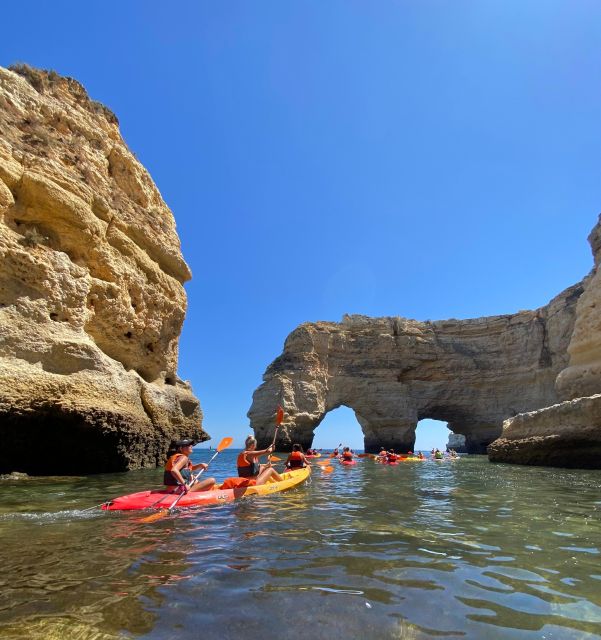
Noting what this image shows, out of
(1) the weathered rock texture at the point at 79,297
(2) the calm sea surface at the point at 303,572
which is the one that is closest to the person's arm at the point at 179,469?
(2) the calm sea surface at the point at 303,572

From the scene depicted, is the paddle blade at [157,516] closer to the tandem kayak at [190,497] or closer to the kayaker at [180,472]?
the tandem kayak at [190,497]

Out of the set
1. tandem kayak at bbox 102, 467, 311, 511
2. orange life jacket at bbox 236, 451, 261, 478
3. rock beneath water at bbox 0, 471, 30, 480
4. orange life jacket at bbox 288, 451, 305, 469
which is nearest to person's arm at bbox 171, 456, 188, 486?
tandem kayak at bbox 102, 467, 311, 511

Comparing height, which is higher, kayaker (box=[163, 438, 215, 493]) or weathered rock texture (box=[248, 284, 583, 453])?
weathered rock texture (box=[248, 284, 583, 453])

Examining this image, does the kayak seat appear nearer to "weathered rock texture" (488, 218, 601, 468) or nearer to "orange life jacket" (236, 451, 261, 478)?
"orange life jacket" (236, 451, 261, 478)

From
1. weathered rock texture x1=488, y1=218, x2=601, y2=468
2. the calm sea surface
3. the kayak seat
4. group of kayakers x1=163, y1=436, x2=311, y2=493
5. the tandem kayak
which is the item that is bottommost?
the calm sea surface

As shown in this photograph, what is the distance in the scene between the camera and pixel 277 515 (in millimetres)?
6691

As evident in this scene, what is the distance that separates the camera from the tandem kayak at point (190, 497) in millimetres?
6926

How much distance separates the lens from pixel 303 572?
3809mm

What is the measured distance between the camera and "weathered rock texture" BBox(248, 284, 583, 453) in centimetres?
3656

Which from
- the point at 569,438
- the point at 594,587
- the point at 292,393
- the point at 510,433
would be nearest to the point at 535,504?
the point at 594,587

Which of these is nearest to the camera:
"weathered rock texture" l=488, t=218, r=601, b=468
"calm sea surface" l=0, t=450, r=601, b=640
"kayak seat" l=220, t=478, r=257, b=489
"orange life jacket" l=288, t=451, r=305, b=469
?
"calm sea surface" l=0, t=450, r=601, b=640

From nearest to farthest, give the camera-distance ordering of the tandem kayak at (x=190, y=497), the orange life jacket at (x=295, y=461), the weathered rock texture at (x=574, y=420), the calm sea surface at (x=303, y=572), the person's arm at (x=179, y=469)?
1. the calm sea surface at (x=303, y=572)
2. the tandem kayak at (x=190, y=497)
3. the person's arm at (x=179, y=469)
4. the orange life jacket at (x=295, y=461)
5. the weathered rock texture at (x=574, y=420)

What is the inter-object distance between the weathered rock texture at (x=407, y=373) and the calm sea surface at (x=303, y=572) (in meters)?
29.9

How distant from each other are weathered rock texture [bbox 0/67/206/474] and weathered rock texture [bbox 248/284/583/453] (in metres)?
20.5
